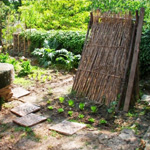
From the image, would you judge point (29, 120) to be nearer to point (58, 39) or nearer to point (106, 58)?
point (106, 58)

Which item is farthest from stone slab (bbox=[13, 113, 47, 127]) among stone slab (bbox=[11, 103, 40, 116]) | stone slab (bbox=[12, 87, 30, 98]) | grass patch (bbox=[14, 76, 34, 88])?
grass patch (bbox=[14, 76, 34, 88])

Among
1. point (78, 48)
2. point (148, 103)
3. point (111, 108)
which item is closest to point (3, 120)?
point (111, 108)

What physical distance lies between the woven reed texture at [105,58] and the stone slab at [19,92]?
130cm

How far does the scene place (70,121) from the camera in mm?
4137

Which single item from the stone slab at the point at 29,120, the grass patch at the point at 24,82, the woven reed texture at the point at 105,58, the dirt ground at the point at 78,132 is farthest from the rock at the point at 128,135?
the grass patch at the point at 24,82

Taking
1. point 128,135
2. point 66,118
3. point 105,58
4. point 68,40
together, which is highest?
point 68,40

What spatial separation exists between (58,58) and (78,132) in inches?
167

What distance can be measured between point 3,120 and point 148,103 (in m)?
3.12

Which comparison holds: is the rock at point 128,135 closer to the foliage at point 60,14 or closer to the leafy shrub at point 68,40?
the leafy shrub at point 68,40

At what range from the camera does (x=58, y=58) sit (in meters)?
7.57

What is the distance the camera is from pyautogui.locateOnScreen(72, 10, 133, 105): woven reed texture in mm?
4859

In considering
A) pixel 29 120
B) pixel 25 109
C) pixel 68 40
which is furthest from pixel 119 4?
pixel 29 120

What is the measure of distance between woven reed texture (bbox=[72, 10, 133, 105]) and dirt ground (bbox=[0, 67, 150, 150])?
0.31 metres

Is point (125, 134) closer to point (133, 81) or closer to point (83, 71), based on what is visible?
point (133, 81)
